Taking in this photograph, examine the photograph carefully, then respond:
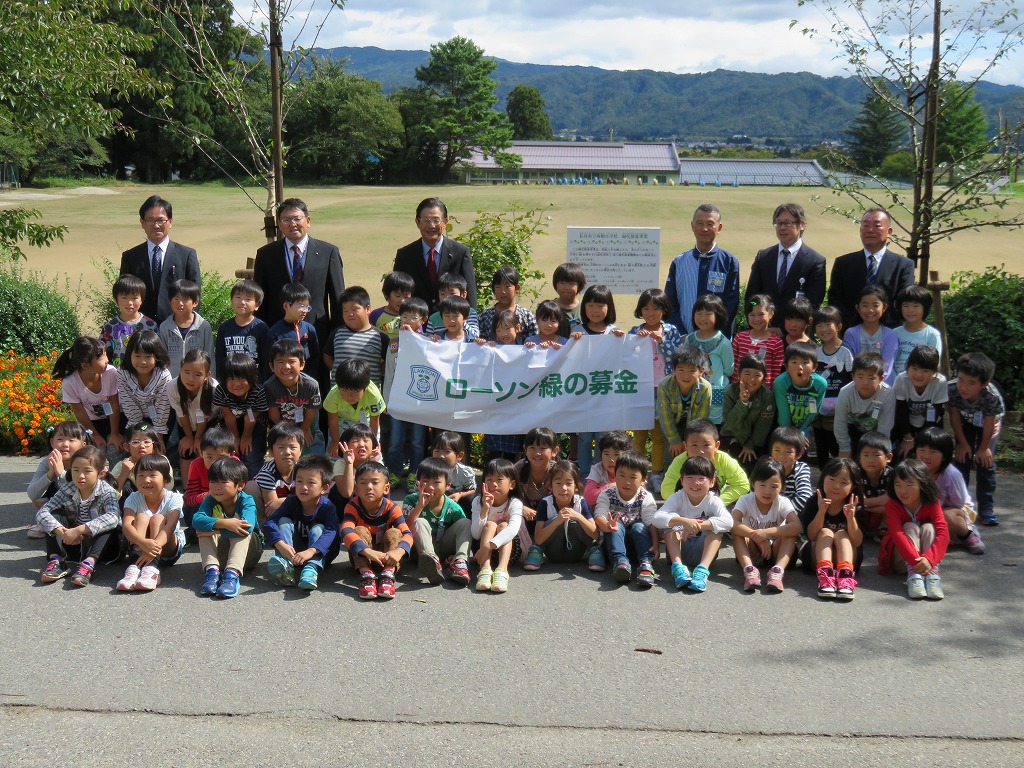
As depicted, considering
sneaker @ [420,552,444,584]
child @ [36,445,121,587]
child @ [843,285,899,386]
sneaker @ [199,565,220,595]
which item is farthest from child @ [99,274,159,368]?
child @ [843,285,899,386]

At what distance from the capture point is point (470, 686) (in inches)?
168

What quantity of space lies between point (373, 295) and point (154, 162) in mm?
44943

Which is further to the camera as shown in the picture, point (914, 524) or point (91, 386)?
point (91, 386)

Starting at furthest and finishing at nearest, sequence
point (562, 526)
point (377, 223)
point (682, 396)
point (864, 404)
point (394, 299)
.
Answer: point (377, 223)
point (394, 299)
point (682, 396)
point (864, 404)
point (562, 526)

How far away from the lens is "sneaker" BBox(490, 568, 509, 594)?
17.4 ft

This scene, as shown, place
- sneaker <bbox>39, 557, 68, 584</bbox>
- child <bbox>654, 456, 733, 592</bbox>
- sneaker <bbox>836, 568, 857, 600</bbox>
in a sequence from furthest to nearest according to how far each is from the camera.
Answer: child <bbox>654, 456, 733, 592</bbox>, sneaker <bbox>39, 557, 68, 584</bbox>, sneaker <bbox>836, 568, 857, 600</bbox>

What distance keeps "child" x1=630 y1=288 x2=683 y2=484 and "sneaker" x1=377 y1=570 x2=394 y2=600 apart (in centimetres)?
231

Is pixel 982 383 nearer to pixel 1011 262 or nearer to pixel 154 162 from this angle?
pixel 1011 262

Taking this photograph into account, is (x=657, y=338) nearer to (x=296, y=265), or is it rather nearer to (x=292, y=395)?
(x=292, y=395)

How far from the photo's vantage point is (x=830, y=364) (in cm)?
667

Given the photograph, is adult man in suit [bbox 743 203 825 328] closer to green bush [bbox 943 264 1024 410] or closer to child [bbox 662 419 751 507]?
child [bbox 662 419 751 507]

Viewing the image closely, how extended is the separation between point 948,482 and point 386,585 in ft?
11.3

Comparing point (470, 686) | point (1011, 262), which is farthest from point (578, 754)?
point (1011, 262)

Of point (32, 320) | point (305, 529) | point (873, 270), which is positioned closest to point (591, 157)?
point (32, 320)
